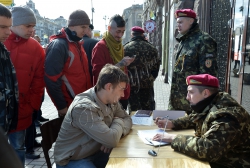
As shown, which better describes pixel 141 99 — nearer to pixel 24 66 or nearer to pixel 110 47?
pixel 110 47

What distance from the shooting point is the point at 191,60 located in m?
3.02

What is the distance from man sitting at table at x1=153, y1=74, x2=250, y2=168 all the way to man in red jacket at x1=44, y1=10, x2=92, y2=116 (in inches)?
47.0

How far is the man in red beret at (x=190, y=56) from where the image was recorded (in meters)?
2.96

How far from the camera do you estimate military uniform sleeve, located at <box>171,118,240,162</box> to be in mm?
1629

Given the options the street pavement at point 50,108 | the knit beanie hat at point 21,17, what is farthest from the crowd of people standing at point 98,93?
the street pavement at point 50,108

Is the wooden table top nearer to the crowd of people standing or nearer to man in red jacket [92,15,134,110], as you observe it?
the crowd of people standing

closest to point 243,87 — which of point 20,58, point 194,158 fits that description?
point 194,158

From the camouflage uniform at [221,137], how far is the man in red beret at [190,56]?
1146 millimetres

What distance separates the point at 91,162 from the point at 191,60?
5.57ft

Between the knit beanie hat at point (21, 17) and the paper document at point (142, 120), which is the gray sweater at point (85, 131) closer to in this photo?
the paper document at point (142, 120)

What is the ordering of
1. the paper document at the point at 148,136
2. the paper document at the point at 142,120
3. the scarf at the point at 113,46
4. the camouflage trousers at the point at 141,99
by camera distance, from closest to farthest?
the paper document at the point at 148,136
the paper document at the point at 142,120
the scarf at the point at 113,46
the camouflage trousers at the point at 141,99

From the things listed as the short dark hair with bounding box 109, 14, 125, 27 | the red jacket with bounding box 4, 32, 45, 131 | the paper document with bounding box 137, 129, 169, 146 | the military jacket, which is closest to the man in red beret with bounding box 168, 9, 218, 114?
the short dark hair with bounding box 109, 14, 125, 27

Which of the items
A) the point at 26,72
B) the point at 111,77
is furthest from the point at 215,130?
the point at 26,72

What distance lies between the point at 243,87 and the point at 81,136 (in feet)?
8.51
